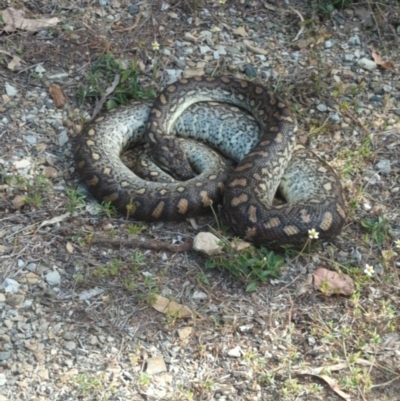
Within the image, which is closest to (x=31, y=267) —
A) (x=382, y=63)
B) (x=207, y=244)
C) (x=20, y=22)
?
(x=207, y=244)

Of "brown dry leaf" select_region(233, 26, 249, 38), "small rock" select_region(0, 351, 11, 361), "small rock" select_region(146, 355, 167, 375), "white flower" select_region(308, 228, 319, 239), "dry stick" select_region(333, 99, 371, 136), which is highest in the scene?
"brown dry leaf" select_region(233, 26, 249, 38)

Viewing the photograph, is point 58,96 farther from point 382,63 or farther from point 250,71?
point 382,63

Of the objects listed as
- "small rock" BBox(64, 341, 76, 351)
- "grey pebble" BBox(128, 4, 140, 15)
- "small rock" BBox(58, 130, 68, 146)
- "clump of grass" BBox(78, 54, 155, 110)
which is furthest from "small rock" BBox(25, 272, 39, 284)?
"grey pebble" BBox(128, 4, 140, 15)

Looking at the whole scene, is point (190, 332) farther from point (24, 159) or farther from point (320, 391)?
point (24, 159)

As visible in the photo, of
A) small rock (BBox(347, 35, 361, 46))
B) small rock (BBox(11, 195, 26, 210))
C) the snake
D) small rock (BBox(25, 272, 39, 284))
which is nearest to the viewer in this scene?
small rock (BBox(25, 272, 39, 284))

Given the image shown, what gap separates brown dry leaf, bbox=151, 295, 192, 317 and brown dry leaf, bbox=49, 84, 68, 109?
9.11 feet

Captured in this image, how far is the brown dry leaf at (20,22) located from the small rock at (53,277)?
3471 mm

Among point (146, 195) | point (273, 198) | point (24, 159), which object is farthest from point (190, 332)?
point (24, 159)

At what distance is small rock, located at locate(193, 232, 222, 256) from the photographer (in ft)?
19.6

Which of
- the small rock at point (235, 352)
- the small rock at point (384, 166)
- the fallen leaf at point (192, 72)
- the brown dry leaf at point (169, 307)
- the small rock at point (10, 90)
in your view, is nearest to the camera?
the small rock at point (235, 352)

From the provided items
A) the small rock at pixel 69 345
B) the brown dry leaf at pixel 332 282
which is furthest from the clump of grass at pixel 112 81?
the small rock at pixel 69 345

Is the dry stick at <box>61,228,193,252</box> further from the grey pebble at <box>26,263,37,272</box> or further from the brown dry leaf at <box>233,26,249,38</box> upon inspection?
the brown dry leaf at <box>233,26,249,38</box>

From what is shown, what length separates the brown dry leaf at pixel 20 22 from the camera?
26.5ft

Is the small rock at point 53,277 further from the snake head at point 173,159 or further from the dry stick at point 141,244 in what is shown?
the snake head at point 173,159
